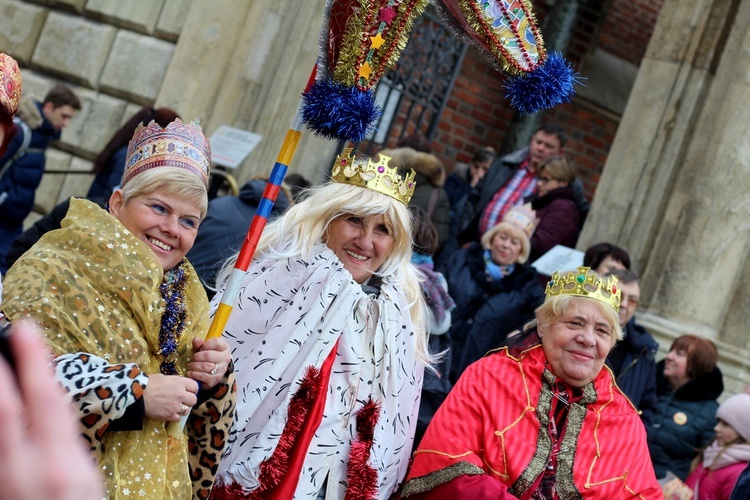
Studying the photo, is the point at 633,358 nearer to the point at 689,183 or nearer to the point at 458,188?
the point at 689,183

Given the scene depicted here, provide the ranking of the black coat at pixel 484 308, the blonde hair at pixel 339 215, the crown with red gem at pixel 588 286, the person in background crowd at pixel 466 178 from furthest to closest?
the person in background crowd at pixel 466 178 < the black coat at pixel 484 308 < the crown with red gem at pixel 588 286 < the blonde hair at pixel 339 215

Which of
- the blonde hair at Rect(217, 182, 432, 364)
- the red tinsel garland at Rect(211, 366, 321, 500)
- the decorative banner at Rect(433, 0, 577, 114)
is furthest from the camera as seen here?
the blonde hair at Rect(217, 182, 432, 364)

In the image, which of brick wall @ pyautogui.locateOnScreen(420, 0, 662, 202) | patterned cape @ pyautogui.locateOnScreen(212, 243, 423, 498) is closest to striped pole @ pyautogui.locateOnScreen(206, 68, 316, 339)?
patterned cape @ pyautogui.locateOnScreen(212, 243, 423, 498)

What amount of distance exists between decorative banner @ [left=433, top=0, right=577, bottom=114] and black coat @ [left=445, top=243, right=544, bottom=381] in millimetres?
2630

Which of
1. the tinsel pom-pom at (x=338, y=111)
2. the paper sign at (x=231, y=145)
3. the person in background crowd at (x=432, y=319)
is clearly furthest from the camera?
the paper sign at (x=231, y=145)

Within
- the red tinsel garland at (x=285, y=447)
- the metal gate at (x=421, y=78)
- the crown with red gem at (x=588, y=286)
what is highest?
the metal gate at (x=421, y=78)

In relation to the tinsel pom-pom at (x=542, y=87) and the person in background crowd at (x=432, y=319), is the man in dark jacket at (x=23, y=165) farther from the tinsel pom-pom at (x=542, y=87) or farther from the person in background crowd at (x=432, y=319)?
the tinsel pom-pom at (x=542, y=87)

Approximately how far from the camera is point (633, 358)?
5.33 metres

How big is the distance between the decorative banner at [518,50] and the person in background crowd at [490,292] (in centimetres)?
263

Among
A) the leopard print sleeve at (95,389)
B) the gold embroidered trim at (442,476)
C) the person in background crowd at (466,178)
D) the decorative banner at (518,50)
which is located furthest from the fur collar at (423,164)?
the leopard print sleeve at (95,389)

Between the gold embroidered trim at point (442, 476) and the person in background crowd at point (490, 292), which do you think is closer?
the gold embroidered trim at point (442, 476)

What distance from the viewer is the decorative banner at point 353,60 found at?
279cm

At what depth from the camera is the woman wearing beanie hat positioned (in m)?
4.77

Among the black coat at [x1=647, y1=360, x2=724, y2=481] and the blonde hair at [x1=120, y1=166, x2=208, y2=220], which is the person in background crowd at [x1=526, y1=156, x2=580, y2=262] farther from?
the blonde hair at [x1=120, y1=166, x2=208, y2=220]
